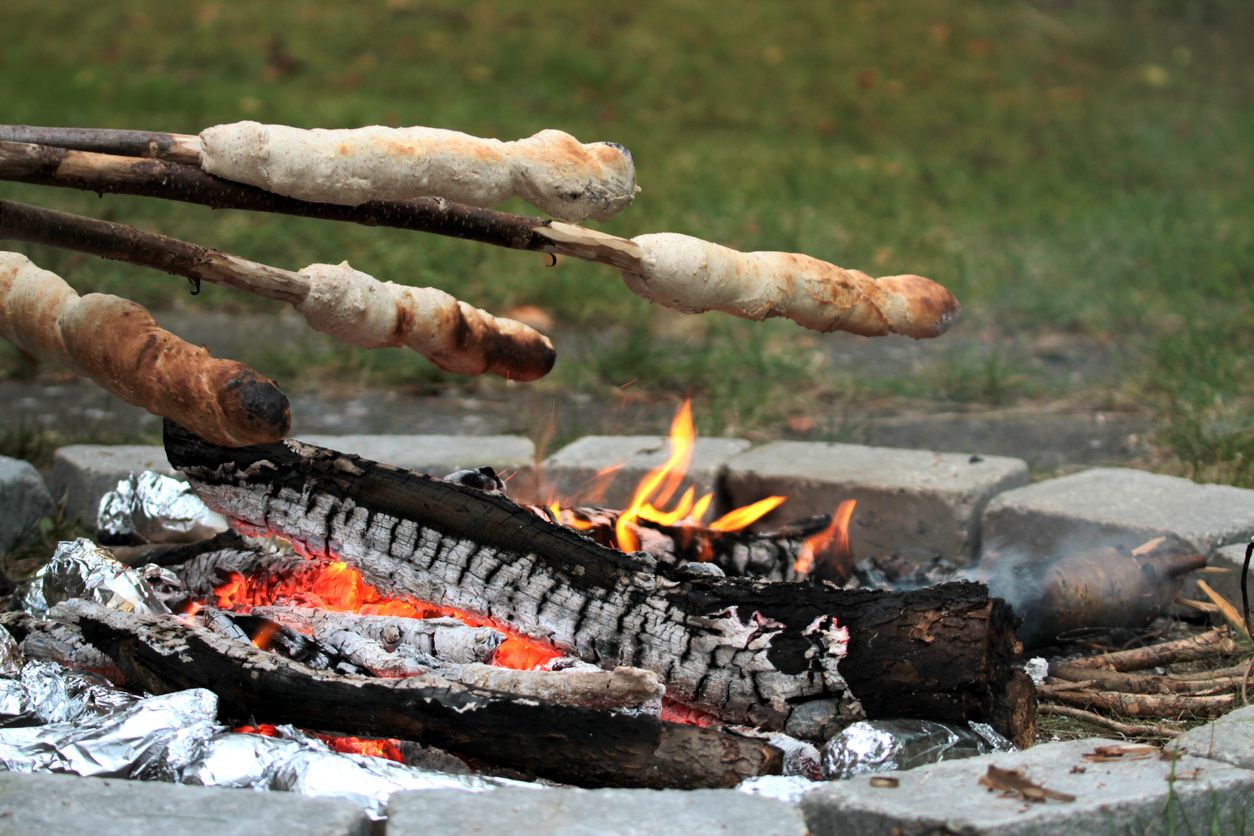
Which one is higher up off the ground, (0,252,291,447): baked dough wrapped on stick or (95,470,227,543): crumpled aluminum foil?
(0,252,291,447): baked dough wrapped on stick

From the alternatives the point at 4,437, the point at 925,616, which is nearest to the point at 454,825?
the point at 925,616

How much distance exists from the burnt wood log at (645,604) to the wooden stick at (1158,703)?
0.90ft

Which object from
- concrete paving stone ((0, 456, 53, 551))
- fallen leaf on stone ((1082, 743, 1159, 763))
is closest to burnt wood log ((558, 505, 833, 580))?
fallen leaf on stone ((1082, 743, 1159, 763))

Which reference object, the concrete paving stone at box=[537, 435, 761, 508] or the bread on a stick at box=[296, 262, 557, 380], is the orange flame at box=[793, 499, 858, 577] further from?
the bread on a stick at box=[296, 262, 557, 380]

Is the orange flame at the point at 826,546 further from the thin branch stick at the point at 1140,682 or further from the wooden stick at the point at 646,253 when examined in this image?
the wooden stick at the point at 646,253

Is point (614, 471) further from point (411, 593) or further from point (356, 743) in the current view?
point (356, 743)

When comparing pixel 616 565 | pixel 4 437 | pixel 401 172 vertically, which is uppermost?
pixel 401 172

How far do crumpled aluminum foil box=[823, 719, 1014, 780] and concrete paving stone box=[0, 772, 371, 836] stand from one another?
0.73 metres

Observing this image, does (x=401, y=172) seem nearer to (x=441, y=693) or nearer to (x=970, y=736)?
(x=441, y=693)

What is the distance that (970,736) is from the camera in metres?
2.17

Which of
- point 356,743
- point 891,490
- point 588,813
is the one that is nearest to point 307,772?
point 356,743

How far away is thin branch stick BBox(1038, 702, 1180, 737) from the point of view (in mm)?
2344

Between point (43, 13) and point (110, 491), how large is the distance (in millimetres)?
7080

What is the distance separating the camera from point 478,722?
6.68ft
